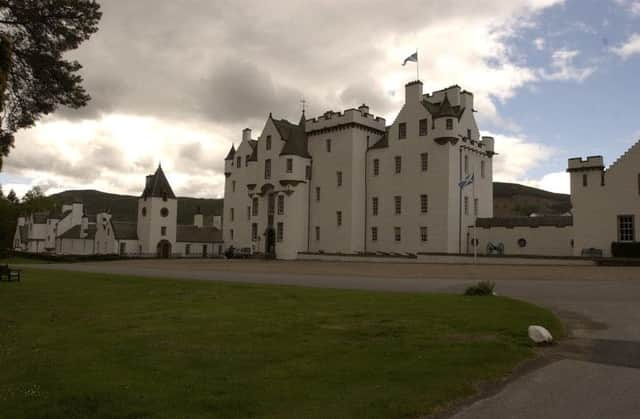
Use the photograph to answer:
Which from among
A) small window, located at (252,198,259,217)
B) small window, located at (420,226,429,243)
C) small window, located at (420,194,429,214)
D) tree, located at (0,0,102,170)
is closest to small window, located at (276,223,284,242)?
small window, located at (252,198,259,217)

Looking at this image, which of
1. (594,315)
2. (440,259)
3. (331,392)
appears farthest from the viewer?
(440,259)

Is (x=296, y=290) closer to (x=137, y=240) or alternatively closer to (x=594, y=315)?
(x=594, y=315)

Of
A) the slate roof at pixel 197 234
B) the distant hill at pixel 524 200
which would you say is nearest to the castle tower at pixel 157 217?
the slate roof at pixel 197 234

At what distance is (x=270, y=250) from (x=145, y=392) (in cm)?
5195

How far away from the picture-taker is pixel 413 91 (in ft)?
168

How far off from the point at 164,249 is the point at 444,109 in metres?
45.8

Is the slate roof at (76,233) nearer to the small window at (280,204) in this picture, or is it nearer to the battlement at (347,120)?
the small window at (280,204)

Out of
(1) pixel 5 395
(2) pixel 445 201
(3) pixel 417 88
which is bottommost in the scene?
(1) pixel 5 395

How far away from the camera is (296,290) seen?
799 inches

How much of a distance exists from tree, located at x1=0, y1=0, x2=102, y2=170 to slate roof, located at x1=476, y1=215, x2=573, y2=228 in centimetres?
3685

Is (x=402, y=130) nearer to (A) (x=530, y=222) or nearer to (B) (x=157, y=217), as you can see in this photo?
(A) (x=530, y=222)

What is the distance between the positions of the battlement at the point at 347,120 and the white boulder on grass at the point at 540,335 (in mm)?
45251

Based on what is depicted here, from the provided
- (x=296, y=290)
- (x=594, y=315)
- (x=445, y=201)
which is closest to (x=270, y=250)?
(x=445, y=201)

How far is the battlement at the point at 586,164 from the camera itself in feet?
129
